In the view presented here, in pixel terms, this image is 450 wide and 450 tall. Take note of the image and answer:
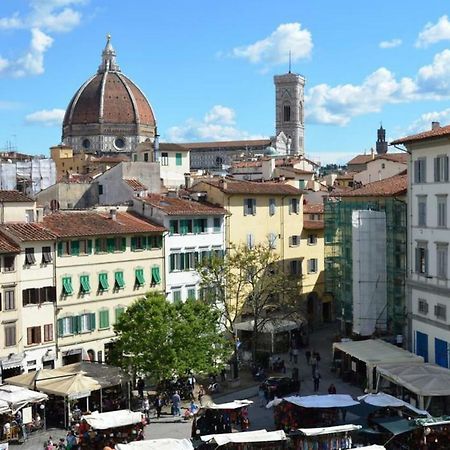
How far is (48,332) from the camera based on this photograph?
156 ft

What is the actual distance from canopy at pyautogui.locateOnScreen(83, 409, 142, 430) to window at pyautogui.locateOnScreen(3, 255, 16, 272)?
47.7 feet

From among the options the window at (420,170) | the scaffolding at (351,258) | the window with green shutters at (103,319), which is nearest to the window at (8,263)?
the window with green shutters at (103,319)

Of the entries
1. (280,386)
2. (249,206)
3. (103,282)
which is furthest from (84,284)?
(249,206)

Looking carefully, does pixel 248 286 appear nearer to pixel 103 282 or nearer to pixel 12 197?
pixel 103 282

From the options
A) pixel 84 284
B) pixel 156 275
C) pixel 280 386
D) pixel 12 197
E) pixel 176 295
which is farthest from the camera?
pixel 176 295

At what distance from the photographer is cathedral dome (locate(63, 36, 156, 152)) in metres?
187

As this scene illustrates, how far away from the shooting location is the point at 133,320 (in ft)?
142

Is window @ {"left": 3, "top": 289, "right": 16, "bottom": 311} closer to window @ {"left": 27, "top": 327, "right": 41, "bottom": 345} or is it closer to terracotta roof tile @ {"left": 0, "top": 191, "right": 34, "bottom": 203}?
window @ {"left": 27, "top": 327, "right": 41, "bottom": 345}

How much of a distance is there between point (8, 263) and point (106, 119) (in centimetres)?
14488

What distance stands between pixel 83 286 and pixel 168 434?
15.2 metres

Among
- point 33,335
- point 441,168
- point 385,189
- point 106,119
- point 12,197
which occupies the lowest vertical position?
point 33,335

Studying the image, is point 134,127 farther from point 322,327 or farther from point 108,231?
point 108,231

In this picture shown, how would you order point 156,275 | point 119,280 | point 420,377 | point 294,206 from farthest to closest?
1. point 294,206
2. point 156,275
3. point 119,280
4. point 420,377

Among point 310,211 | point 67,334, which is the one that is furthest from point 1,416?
point 310,211
